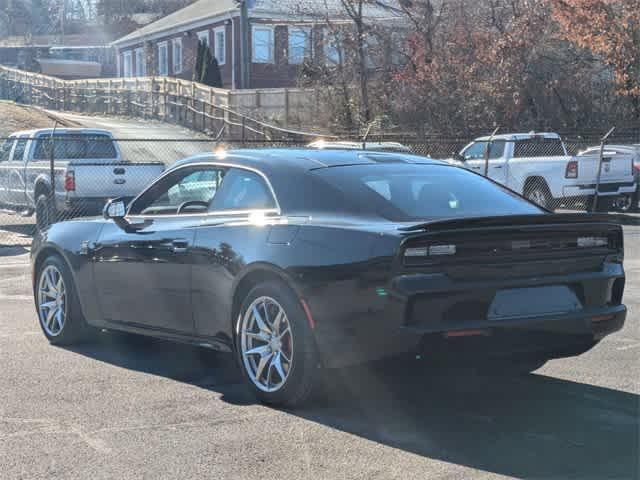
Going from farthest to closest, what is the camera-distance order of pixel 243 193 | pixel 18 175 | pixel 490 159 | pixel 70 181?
pixel 490 159, pixel 18 175, pixel 70 181, pixel 243 193

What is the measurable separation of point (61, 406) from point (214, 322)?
1058 mm

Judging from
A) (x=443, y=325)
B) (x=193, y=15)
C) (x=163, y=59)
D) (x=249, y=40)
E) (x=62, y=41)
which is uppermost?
(x=62, y=41)

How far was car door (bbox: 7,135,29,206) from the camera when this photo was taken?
57.5ft

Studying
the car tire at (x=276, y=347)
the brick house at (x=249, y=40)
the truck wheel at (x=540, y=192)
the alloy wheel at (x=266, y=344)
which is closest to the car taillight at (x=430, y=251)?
the car tire at (x=276, y=347)

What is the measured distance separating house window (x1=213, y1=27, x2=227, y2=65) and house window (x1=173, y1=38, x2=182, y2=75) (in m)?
5.24

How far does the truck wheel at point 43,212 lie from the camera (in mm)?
16333

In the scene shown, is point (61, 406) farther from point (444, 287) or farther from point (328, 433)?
point (444, 287)

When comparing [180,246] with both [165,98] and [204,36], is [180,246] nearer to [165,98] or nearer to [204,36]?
[165,98]

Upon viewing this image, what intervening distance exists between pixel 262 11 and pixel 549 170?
93.0ft

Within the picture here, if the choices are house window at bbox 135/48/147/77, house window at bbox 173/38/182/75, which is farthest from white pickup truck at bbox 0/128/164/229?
house window at bbox 135/48/147/77

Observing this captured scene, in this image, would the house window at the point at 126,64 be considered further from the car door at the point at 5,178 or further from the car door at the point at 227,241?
the car door at the point at 227,241

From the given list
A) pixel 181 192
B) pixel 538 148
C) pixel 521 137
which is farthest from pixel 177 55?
pixel 181 192

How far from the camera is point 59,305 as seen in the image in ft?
25.5

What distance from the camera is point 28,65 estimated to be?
3036 inches
